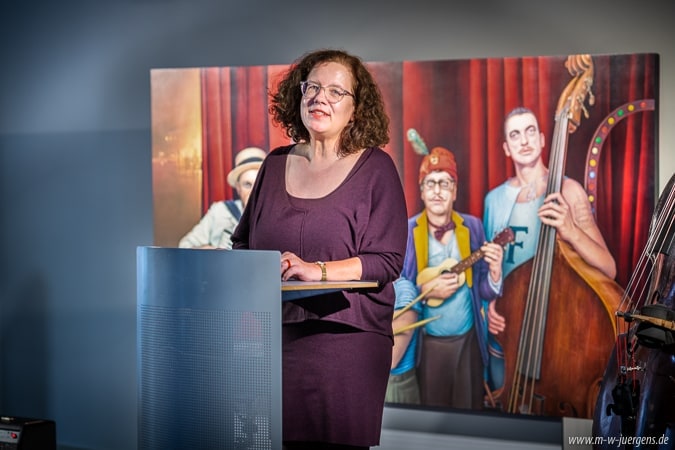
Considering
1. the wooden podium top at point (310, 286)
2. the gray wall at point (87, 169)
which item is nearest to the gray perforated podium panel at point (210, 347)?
the wooden podium top at point (310, 286)

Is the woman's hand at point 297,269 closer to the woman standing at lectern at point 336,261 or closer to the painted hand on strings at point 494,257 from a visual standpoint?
the woman standing at lectern at point 336,261

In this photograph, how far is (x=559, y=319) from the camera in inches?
123

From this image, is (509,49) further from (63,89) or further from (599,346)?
(63,89)

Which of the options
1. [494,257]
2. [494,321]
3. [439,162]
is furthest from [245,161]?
[494,321]

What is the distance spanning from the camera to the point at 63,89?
13.3 ft

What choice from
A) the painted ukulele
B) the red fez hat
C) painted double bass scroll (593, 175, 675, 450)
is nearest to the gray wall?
the red fez hat

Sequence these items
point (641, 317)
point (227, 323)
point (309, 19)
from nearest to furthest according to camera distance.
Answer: point (227, 323) < point (641, 317) < point (309, 19)

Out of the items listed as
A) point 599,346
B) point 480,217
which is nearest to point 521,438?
point 599,346

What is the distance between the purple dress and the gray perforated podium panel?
300mm

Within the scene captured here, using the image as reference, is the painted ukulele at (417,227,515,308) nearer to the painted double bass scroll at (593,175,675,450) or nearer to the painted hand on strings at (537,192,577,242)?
the painted hand on strings at (537,192,577,242)

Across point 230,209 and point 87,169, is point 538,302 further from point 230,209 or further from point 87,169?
point 87,169

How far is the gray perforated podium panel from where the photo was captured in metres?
1.65

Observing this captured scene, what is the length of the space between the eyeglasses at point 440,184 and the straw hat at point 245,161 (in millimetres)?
715

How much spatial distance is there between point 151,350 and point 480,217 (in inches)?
68.7
